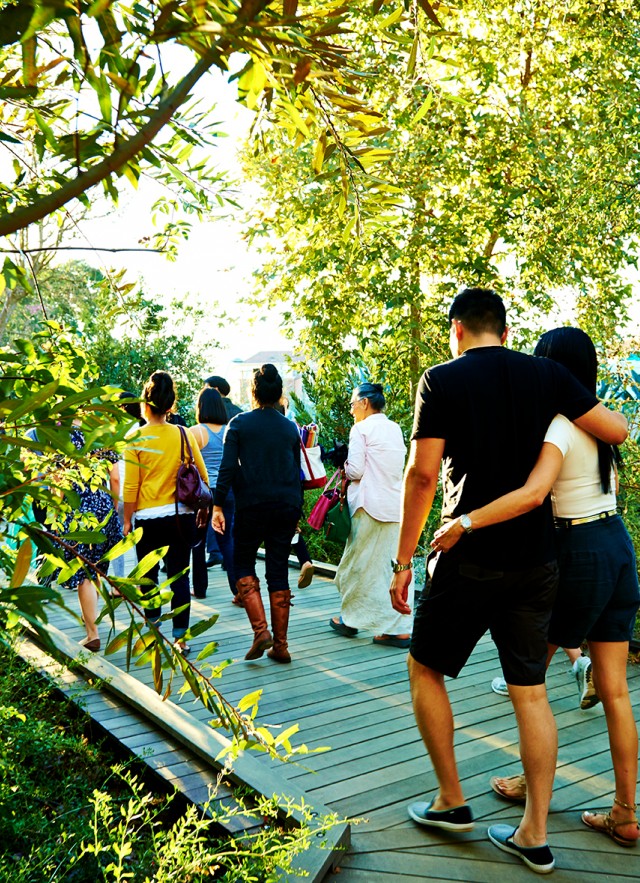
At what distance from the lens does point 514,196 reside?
7.46 m

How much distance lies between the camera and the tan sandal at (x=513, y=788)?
3.56 m

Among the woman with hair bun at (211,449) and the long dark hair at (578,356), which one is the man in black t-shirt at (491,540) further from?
the woman with hair bun at (211,449)

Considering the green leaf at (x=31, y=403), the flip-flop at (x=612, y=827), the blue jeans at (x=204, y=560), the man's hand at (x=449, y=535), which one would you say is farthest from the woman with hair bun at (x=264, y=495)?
the green leaf at (x=31, y=403)

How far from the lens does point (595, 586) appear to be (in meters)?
3.27

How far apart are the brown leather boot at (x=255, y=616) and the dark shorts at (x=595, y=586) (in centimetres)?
272

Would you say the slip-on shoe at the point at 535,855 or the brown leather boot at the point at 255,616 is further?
the brown leather boot at the point at 255,616

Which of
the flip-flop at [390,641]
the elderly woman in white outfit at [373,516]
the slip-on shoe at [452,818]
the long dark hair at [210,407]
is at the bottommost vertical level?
the flip-flop at [390,641]

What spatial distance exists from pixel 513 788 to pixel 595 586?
1.01 meters

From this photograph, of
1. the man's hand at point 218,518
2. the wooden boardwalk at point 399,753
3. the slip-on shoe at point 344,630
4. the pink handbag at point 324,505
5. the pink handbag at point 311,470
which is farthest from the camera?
the pink handbag at point 324,505

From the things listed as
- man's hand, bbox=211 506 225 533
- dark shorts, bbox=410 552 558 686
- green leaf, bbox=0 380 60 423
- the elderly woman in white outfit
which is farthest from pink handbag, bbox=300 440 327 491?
green leaf, bbox=0 380 60 423

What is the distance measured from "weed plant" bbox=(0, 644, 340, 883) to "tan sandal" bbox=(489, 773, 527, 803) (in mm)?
1019

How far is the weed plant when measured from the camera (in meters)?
2.67

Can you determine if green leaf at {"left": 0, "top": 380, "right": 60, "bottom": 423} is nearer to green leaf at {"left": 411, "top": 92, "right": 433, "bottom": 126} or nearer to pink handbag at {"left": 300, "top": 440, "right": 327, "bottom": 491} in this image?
green leaf at {"left": 411, "top": 92, "right": 433, "bottom": 126}

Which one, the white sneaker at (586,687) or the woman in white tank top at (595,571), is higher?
the woman in white tank top at (595,571)
